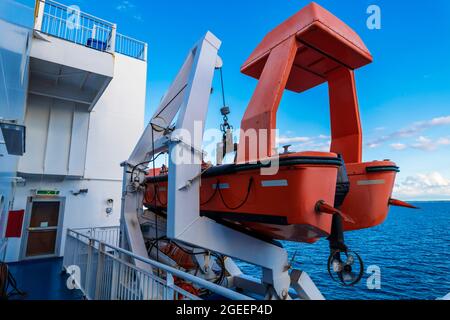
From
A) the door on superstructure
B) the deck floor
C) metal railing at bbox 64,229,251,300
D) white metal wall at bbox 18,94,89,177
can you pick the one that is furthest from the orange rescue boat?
the door on superstructure

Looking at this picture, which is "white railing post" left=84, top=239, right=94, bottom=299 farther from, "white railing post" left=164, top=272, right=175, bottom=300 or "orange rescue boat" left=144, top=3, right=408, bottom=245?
"white railing post" left=164, top=272, right=175, bottom=300

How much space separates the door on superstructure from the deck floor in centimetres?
29

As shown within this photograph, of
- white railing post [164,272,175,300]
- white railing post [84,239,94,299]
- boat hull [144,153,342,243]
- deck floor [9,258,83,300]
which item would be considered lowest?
deck floor [9,258,83,300]

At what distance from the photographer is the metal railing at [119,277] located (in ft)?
5.98

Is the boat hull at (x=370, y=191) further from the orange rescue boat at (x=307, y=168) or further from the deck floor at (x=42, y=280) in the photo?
the deck floor at (x=42, y=280)

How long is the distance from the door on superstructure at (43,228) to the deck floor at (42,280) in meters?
0.29

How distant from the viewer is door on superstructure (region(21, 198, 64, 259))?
21.0 feet

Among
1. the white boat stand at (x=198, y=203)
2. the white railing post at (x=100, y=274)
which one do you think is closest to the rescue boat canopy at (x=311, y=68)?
the white boat stand at (x=198, y=203)

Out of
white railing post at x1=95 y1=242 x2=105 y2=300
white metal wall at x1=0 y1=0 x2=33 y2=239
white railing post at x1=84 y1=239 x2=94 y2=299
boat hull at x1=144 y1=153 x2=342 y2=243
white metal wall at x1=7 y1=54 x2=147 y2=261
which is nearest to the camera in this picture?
white metal wall at x1=0 y1=0 x2=33 y2=239

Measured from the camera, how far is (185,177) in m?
2.79

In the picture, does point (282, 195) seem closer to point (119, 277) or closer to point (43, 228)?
point (119, 277)
